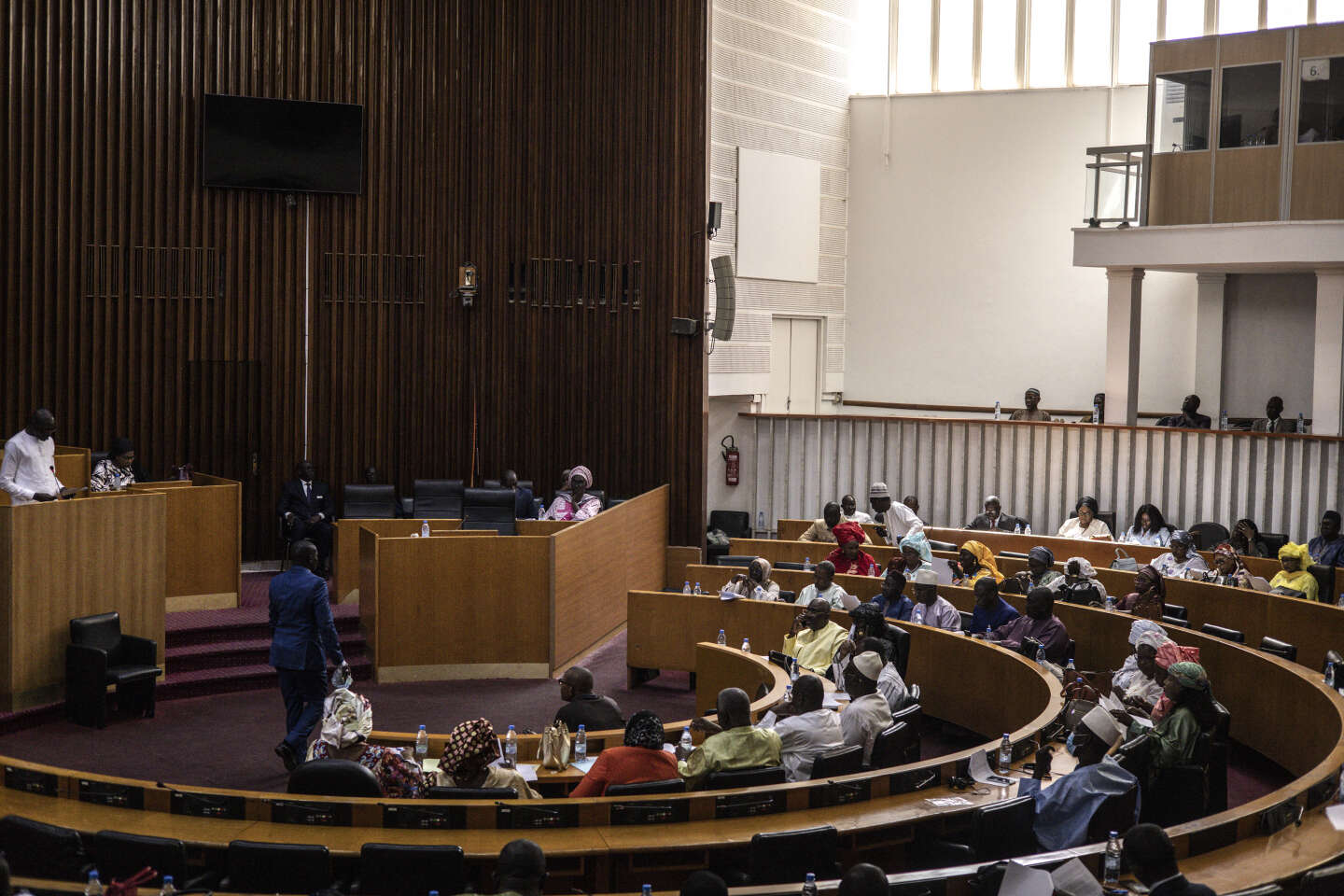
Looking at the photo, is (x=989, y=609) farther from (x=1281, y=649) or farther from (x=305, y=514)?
(x=305, y=514)

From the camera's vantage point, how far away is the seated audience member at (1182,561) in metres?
10.3

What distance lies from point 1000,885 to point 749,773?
56.8 inches

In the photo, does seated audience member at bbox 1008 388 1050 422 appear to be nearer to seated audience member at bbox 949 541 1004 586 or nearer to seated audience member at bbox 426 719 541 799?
seated audience member at bbox 949 541 1004 586

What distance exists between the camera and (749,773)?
5.53 meters

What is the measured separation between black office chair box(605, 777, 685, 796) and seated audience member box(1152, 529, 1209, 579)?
619 centimetres

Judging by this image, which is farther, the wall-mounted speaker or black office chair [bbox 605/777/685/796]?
the wall-mounted speaker

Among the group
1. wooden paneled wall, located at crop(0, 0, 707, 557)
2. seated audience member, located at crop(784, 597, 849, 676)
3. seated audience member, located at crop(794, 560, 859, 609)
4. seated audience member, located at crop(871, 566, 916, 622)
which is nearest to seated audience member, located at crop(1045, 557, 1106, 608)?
seated audience member, located at crop(871, 566, 916, 622)

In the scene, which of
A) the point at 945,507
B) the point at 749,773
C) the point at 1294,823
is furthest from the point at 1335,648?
the point at 945,507

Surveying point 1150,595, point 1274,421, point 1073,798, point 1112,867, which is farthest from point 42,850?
point 1274,421

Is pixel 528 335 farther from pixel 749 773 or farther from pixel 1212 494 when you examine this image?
pixel 749 773

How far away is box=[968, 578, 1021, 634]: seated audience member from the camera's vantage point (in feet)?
28.8

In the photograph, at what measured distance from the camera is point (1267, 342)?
1576 centimetres

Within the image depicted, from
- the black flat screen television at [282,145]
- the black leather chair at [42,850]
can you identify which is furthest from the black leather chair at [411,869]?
the black flat screen television at [282,145]

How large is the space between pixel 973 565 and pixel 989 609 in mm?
1623
